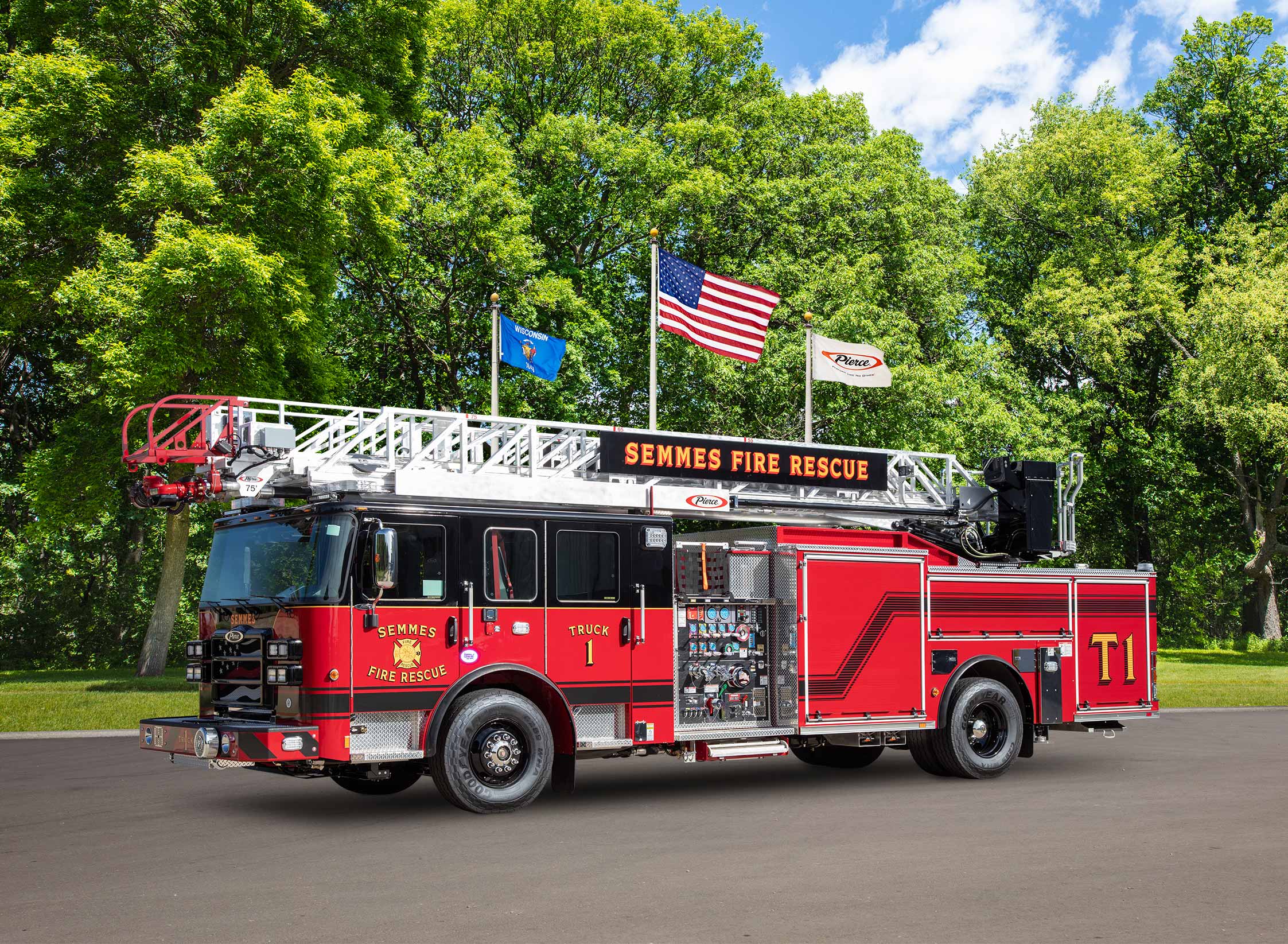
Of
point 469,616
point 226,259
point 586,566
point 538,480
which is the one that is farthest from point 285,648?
point 226,259

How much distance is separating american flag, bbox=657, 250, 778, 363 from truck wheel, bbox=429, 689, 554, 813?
976 centimetres

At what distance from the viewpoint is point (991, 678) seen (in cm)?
1444

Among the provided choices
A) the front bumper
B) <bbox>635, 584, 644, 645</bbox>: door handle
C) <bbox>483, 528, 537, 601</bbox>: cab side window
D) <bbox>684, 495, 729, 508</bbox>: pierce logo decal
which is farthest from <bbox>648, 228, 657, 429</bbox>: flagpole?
the front bumper

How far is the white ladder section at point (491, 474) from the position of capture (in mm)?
11406

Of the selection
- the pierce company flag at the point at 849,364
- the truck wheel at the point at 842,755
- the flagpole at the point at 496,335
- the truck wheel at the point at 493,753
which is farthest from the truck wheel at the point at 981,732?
the flagpole at the point at 496,335

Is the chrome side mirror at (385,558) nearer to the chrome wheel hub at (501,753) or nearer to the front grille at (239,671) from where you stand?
the front grille at (239,671)

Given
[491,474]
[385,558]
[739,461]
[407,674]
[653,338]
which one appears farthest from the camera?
[653,338]

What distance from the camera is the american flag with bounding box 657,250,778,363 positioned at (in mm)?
20078

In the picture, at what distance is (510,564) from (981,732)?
233 inches

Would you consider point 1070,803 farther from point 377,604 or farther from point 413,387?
point 413,387

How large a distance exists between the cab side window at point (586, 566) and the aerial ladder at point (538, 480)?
13.0 inches

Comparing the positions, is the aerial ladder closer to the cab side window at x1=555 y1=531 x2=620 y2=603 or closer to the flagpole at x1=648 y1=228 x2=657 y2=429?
the cab side window at x1=555 y1=531 x2=620 y2=603

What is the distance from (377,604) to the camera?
10727 millimetres

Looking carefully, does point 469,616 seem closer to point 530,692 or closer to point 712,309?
point 530,692
